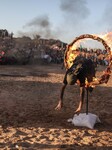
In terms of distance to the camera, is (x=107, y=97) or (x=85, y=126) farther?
(x=107, y=97)

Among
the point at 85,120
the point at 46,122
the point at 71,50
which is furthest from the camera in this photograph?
the point at 71,50

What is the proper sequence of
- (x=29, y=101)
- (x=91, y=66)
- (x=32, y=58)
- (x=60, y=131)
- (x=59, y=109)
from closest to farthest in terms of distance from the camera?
(x=60, y=131) → (x=91, y=66) → (x=59, y=109) → (x=29, y=101) → (x=32, y=58)

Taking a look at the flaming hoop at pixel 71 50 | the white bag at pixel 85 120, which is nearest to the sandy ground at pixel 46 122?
the white bag at pixel 85 120

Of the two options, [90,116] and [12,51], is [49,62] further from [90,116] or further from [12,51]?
[90,116]

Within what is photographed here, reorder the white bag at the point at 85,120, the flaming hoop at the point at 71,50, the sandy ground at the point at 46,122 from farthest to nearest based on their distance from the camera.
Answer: the flaming hoop at the point at 71,50 < the white bag at the point at 85,120 < the sandy ground at the point at 46,122

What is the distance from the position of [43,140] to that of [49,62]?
25.3 metres

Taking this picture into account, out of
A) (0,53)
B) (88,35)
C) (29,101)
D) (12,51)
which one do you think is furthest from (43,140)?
(12,51)

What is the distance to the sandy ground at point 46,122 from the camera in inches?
271

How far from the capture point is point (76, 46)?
9492 mm

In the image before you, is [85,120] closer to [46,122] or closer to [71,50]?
[46,122]

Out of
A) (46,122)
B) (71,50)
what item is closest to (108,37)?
(71,50)

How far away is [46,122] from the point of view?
28.2 ft

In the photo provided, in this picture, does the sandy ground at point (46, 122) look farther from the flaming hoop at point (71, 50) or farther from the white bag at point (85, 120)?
the flaming hoop at point (71, 50)

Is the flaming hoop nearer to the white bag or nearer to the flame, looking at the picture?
the flame
